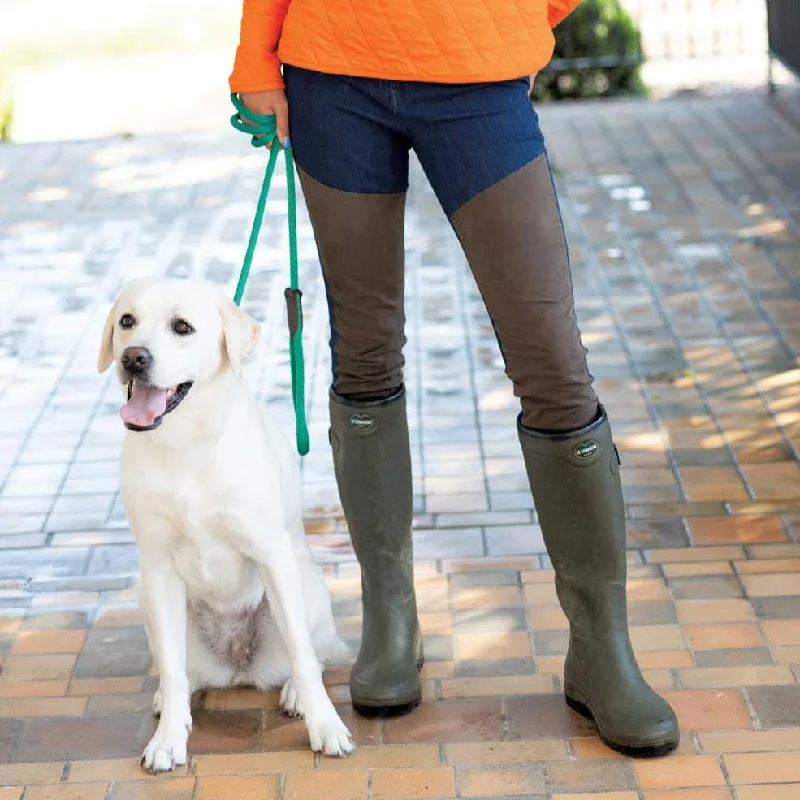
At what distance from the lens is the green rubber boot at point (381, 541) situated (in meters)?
2.74

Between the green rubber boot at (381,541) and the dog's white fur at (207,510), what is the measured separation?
0.37ft

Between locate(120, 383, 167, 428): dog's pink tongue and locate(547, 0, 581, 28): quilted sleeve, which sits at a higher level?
locate(547, 0, 581, 28): quilted sleeve

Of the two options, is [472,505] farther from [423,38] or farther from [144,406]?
[423,38]

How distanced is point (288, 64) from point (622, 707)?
4.42 ft

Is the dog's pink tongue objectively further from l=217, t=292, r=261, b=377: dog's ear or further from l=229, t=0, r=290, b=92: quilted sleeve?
l=229, t=0, r=290, b=92: quilted sleeve

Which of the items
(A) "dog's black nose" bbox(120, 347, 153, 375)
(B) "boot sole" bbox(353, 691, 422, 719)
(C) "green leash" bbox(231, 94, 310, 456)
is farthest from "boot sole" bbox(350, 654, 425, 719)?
(A) "dog's black nose" bbox(120, 347, 153, 375)

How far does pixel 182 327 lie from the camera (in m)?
2.47

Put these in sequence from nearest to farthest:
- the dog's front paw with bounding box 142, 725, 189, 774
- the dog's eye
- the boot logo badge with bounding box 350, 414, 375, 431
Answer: the dog's eye → the dog's front paw with bounding box 142, 725, 189, 774 → the boot logo badge with bounding box 350, 414, 375, 431

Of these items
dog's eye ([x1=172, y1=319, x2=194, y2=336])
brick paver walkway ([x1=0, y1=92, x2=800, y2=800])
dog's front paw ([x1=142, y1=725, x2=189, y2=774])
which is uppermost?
dog's eye ([x1=172, y1=319, x2=194, y2=336])

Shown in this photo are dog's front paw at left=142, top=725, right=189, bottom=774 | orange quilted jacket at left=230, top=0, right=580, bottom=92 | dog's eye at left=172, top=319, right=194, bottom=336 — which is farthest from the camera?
dog's front paw at left=142, top=725, right=189, bottom=774

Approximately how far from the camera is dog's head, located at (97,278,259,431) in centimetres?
242

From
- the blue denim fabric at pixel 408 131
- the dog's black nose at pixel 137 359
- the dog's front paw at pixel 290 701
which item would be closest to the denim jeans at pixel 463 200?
the blue denim fabric at pixel 408 131

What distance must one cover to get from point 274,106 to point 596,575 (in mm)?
1080

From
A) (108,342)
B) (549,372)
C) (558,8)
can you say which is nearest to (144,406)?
(108,342)
